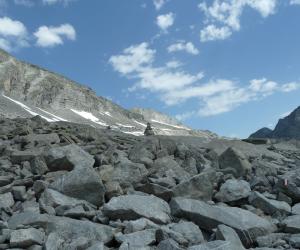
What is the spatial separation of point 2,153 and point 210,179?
231 inches

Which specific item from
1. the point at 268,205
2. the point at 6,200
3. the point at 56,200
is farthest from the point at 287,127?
the point at 56,200

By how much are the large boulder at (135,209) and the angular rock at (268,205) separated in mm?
2304

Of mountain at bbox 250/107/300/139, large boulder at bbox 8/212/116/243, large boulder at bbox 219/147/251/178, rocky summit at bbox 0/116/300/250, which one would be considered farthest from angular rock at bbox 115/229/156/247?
mountain at bbox 250/107/300/139

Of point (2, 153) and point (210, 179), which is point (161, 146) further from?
point (2, 153)

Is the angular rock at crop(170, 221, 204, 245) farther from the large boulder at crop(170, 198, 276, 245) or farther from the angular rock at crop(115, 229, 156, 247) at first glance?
the angular rock at crop(115, 229, 156, 247)

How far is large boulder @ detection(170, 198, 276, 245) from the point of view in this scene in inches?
317

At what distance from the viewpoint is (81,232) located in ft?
24.2

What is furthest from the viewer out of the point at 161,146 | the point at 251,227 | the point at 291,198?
the point at 161,146

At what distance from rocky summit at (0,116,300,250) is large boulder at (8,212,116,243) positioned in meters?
0.02

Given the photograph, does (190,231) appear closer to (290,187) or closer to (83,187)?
(83,187)

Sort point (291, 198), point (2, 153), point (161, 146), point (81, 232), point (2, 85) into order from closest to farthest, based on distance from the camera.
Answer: point (81, 232)
point (291, 198)
point (2, 153)
point (161, 146)
point (2, 85)

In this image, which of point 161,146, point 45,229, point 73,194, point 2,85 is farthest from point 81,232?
point 2,85

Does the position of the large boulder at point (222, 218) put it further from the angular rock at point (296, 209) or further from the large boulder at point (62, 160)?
the large boulder at point (62, 160)

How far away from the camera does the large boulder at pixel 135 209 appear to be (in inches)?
323
